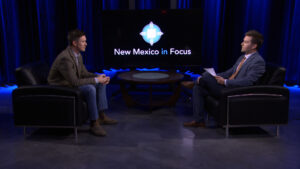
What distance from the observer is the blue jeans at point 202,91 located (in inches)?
129

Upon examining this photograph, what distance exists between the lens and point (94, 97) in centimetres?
312

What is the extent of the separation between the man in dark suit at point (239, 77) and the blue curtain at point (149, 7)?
1.91 m

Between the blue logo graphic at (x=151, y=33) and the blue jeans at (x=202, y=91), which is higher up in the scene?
the blue logo graphic at (x=151, y=33)

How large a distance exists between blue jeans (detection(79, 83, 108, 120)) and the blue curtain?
2.11m

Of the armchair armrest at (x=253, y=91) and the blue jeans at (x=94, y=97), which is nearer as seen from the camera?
the armchair armrest at (x=253, y=91)

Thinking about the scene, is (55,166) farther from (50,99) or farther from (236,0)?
(236,0)

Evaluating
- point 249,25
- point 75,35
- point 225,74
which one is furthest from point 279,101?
point 249,25

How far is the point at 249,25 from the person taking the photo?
17.1ft

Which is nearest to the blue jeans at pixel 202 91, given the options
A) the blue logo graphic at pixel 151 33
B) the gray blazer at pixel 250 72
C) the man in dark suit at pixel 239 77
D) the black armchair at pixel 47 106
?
the man in dark suit at pixel 239 77

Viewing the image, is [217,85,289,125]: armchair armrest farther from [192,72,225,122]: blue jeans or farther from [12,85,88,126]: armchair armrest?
[12,85,88,126]: armchair armrest

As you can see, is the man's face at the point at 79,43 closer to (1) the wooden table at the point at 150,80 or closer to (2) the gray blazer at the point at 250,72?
(1) the wooden table at the point at 150,80

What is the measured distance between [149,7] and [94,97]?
271 cm

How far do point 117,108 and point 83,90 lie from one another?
116 cm

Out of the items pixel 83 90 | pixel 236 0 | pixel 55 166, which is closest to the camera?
pixel 55 166
